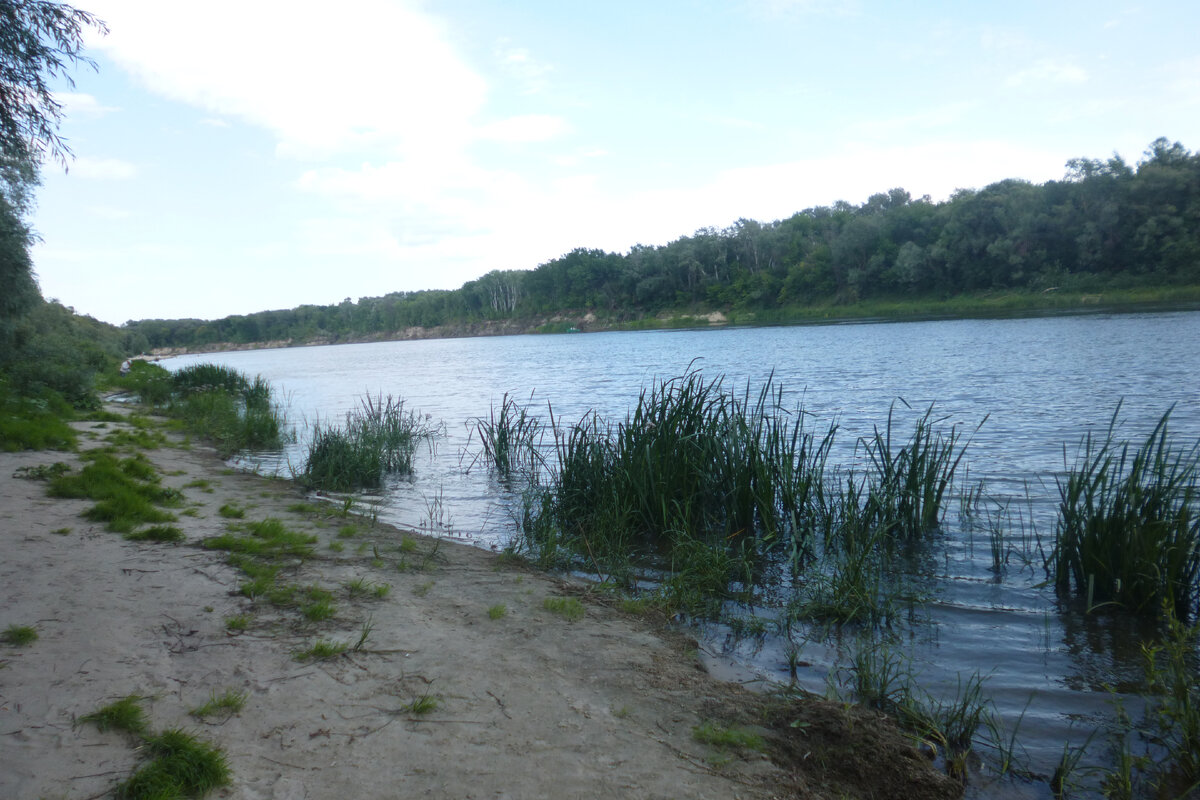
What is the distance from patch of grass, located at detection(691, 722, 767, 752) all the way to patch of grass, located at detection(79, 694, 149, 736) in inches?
113

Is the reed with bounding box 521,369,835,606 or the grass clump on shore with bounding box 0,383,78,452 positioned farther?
the grass clump on shore with bounding box 0,383,78,452

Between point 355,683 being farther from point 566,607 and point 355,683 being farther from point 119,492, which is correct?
point 119,492

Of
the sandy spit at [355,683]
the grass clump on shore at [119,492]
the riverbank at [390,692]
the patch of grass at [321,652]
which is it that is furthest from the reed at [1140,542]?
the grass clump on shore at [119,492]

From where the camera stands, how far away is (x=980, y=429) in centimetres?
1412

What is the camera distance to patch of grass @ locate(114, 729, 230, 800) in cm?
304

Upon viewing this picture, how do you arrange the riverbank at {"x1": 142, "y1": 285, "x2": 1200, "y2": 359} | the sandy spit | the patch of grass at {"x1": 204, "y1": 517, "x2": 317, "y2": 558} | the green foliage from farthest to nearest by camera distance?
the riverbank at {"x1": 142, "y1": 285, "x2": 1200, "y2": 359}, the green foliage, the patch of grass at {"x1": 204, "y1": 517, "x2": 317, "y2": 558}, the sandy spit

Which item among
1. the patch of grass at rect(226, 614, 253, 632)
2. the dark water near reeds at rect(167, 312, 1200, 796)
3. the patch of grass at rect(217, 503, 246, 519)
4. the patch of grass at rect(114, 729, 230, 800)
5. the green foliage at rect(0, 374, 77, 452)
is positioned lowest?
the dark water near reeds at rect(167, 312, 1200, 796)

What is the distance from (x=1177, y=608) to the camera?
5672mm

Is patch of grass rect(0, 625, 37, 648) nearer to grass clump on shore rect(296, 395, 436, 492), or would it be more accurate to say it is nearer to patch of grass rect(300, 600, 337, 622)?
patch of grass rect(300, 600, 337, 622)

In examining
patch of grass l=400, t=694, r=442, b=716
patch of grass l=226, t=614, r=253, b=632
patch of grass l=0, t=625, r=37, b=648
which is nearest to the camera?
patch of grass l=400, t=694, r=442, b=716

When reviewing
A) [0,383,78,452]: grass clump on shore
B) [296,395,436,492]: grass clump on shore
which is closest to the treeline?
[296,395,436,492]: grass clump on shore

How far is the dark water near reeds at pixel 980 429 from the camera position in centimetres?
518

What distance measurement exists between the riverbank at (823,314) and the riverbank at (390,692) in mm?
50492

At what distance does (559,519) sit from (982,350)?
90.9 ft
